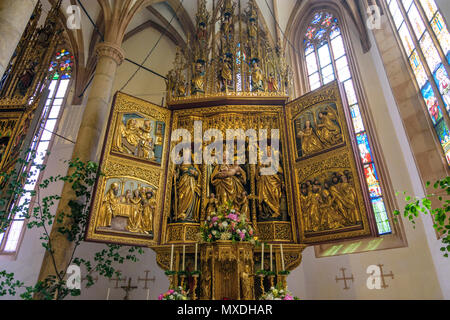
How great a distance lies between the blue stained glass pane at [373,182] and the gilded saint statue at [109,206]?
600 centimetres

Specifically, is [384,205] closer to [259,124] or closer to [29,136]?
[259,124]

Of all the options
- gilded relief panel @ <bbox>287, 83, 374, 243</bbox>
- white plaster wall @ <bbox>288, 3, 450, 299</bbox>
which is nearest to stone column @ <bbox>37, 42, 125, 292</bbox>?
gilded relief panel @ <bbox>287, 83, 374, 243</bbox>

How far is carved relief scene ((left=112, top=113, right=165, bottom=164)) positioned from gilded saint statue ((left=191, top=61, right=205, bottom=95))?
1351 millimetres

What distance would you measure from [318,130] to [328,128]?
204 millimetres

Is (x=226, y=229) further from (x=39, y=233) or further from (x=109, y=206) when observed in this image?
(x=39, y=233)

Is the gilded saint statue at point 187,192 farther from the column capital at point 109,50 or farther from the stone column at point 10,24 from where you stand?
the column capital at point 109,50

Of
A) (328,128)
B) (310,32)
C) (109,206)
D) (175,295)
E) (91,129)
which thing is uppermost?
(310,32)

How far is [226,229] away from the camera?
5422 mm

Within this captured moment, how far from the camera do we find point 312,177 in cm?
620

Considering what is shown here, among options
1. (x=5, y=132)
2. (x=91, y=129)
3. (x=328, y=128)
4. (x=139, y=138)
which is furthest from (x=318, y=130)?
(x=5, y=132)

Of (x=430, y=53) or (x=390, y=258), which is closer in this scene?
(x=430, y=53)

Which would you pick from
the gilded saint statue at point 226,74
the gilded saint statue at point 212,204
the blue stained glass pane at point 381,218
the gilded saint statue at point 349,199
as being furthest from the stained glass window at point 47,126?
the blue stained glass pane at point 381,218

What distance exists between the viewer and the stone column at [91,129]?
6.45m
